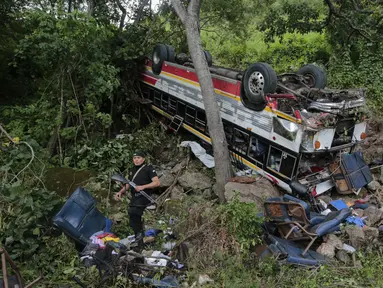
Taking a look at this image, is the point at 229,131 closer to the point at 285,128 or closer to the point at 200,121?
the point at 200,121

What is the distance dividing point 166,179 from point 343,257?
415cm

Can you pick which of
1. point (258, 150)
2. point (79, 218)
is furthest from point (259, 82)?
point (79, 218)

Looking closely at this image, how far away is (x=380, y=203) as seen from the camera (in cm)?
689

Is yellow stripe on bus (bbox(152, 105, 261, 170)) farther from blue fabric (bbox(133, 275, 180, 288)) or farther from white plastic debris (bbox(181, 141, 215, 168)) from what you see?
blue fabric (bbox(133, 275, 180, 288))

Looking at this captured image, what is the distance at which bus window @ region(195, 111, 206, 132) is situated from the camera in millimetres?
8320

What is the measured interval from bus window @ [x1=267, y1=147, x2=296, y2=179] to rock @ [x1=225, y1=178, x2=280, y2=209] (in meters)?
0.34

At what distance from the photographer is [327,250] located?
4898 millimetres

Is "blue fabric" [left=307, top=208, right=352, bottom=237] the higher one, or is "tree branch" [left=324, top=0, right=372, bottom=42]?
"tree branch" [left=324, top=0, right=372, bottom=42]

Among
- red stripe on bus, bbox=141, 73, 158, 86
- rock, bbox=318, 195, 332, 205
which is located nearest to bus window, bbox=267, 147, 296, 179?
rock, bbox=318, 195, 332, 205

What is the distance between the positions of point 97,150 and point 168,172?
6.92ft

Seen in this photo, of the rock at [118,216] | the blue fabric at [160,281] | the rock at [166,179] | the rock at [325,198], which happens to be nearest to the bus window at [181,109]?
the rock at [166,179]

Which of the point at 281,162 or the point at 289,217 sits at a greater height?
the point at 281,162

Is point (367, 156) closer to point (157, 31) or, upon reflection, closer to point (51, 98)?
point (157, 31)

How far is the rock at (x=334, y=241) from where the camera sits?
5.00m
